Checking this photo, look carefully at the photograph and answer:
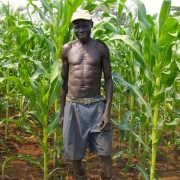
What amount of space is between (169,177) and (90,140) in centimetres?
140

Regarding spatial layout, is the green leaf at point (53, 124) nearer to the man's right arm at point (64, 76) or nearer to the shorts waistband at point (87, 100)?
the man's right arm at point (64, 76)

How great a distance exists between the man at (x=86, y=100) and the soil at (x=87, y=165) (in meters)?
0.60

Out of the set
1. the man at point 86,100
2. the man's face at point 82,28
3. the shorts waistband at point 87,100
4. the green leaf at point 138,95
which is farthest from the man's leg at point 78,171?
the man's face at point 82,28

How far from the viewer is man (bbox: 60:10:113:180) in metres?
2.78

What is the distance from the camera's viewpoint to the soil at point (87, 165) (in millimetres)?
3709

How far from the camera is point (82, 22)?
2.70 metres

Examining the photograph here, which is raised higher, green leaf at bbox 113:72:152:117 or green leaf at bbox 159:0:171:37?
green leaf at bbox 159:0:171:37

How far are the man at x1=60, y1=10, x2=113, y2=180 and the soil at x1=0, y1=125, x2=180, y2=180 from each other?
1.97ft

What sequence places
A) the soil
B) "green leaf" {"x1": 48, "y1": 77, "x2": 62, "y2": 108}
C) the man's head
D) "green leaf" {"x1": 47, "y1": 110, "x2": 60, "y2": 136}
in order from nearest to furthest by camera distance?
the man's head < "green leaf" {"x1": 48, "y1": 77, "x2": 62, "y2": 108} < "green leaf" {"x1": 47, "y1": 110, "x2": 60, "y2": 136} < the soil

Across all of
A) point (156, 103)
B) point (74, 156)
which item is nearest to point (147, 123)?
point (156, 103)

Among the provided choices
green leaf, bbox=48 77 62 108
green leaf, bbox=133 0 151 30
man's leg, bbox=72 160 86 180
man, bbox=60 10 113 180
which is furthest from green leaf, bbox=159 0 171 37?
man's leg, bbox=72 160 86 180

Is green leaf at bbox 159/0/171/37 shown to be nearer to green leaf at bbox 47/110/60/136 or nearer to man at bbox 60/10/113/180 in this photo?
man at bbox 60/10/113/180

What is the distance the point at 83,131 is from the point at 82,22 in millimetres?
926

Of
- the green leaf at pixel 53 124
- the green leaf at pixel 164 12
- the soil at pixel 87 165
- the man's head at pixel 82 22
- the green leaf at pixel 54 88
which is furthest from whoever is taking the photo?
the soil at pixel 87 165
